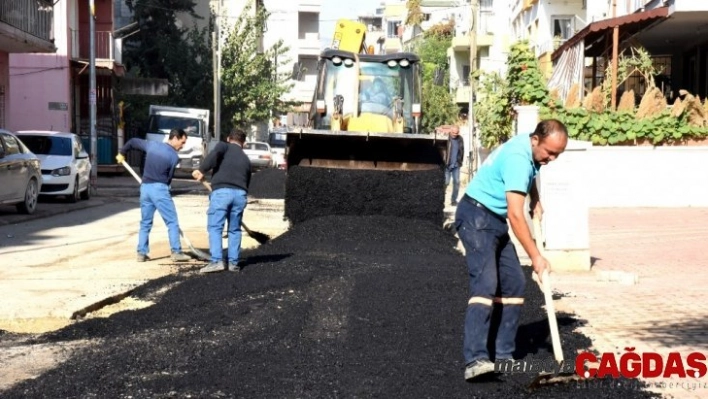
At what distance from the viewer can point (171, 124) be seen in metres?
41.5

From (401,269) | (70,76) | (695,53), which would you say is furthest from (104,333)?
(70,76)

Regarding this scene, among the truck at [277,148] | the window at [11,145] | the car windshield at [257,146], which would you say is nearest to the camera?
the window at [11,145]

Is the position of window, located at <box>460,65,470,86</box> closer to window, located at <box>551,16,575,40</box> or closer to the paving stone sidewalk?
window, located at <box>551,16,575,40</box>

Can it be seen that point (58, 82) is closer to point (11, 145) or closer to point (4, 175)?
point (11, 145)

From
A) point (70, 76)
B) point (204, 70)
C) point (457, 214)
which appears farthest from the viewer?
point (204, 70)

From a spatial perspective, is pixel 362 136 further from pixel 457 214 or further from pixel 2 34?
pixel 2 34

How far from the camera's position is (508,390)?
6.88 m

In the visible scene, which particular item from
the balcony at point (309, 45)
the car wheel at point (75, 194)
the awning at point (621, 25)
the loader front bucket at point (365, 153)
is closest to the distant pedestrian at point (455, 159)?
the awning at point (621, 25)

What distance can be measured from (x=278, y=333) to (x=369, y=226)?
817cm

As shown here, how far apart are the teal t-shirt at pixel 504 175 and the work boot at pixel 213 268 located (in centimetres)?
597

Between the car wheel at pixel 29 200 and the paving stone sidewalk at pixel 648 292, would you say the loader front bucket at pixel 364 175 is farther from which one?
the car wheel at pixel 29 200

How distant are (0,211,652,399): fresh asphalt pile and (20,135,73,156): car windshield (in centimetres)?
1353

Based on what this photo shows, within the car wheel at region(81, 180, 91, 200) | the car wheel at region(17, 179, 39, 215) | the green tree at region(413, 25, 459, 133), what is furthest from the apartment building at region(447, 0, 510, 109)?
the car wheel at region(17, 179, 39, 215)

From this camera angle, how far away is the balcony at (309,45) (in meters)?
88.7
